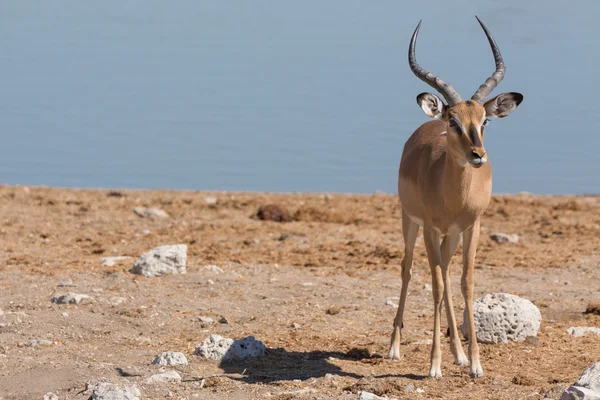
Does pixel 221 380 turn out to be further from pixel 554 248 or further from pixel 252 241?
pixel 554 248

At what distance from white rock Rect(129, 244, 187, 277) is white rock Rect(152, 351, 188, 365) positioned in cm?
350

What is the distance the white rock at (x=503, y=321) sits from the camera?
8.91 meters

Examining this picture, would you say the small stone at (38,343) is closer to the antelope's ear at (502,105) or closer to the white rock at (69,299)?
the white rock at (69,299)

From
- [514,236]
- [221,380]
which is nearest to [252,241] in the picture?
[514,236]

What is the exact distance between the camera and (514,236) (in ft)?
48.4

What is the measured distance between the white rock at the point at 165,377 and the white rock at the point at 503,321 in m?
2.77

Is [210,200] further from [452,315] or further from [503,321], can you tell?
[452,315]

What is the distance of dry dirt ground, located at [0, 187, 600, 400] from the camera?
25.0 ft

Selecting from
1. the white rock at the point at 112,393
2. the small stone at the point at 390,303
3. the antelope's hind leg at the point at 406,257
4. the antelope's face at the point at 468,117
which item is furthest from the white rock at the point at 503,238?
the white rock at the point at 112,393

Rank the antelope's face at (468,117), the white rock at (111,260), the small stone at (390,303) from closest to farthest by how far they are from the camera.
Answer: the antelope's face at (468,117) → the small stone at (390,303) → the white rock at (111,260)

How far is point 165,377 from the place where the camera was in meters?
7.48

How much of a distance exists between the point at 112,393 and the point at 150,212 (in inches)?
390

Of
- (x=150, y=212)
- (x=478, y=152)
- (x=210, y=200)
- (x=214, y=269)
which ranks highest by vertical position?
(x=478, y=152)

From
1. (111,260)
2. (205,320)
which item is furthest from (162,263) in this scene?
(205,320)
